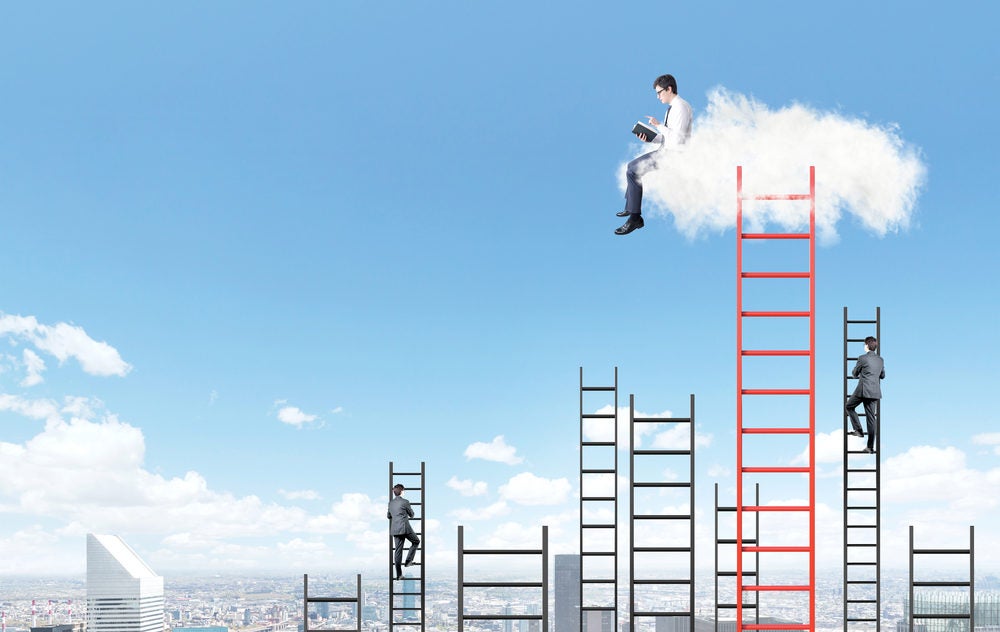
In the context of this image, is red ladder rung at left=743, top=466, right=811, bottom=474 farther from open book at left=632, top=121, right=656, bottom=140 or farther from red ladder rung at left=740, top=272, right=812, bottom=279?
open book at left=632, top=121, right=656, bottom=140

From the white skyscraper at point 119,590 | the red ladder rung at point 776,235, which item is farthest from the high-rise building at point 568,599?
the white skyscraper at point 119,590

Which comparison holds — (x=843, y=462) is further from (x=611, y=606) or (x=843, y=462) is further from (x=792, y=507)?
(x=792, y=507)

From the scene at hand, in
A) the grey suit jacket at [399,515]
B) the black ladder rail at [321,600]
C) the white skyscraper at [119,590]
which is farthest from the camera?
the white skyscraper at [119,590]

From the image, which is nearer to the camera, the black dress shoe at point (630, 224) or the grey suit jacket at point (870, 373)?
the black dress shoe at point (630, 224)

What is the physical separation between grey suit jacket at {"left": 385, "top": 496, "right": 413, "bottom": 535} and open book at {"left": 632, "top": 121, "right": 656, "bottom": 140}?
5.48 meters

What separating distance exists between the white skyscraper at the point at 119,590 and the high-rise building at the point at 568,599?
31.5 meters

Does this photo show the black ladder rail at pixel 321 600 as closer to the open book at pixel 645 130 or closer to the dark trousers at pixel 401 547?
the dark trousers at pixel 401 547

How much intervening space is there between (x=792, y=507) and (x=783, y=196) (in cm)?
197

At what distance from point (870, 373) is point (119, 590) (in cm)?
4076

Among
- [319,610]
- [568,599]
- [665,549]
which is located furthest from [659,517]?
[319,610]

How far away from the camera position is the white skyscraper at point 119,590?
4184cm

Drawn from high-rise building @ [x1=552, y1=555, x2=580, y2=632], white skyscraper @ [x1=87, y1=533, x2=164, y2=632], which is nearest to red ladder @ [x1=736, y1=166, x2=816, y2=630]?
high-rise building @ [x1=552, y1=555, x2=580, y2=632]

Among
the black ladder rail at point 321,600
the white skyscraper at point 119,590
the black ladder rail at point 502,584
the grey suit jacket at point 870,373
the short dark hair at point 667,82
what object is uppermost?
the short dark hair at point 667,82

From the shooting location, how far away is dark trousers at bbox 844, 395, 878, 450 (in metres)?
9.13
